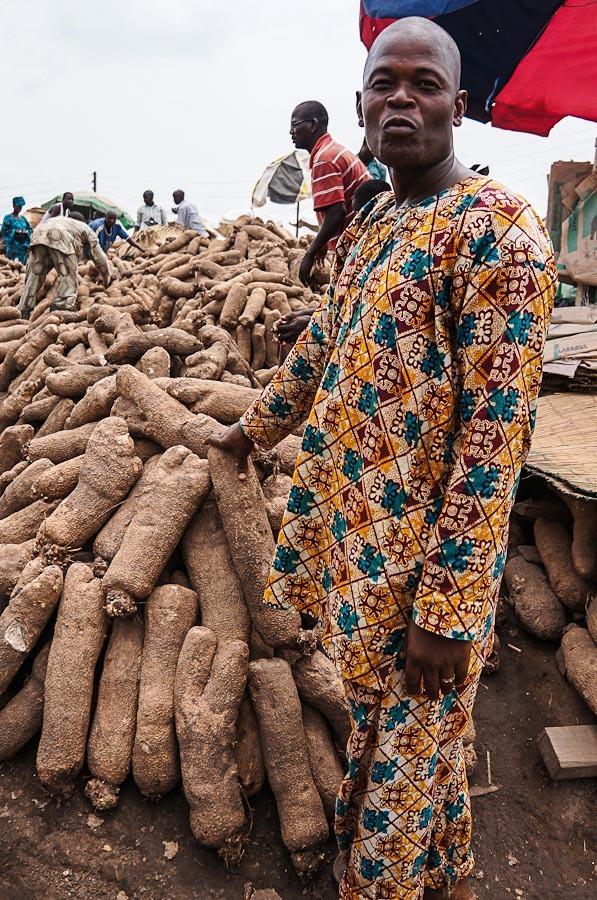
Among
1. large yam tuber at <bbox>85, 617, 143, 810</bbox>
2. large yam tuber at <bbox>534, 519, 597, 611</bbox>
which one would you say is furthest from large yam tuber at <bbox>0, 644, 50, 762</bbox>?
large yam tuber at <bbox>534, 519, 597, 611</bbox>

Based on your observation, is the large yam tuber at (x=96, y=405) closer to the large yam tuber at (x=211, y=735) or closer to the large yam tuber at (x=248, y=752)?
the large yam tuber at (x=211, y=735)

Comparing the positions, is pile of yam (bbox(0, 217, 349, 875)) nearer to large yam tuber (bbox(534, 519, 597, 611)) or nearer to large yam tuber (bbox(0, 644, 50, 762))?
large yam tuber (bbox(0, 644, 50, 762))

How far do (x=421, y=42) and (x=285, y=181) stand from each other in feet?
50.0

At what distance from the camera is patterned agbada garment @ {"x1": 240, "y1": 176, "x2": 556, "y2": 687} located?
1.25 metres

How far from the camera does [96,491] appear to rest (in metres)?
3.00

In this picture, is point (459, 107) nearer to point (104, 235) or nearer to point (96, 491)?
point (96, 491)

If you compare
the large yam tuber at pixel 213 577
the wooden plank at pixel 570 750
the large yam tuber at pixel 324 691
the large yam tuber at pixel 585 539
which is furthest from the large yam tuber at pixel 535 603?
the large yam tuber at pixel 213 577

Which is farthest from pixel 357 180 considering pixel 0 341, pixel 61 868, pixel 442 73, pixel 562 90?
pixel 0 341

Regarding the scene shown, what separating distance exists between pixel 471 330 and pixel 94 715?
2.25 meters

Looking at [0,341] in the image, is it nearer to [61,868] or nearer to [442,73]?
[61,868]

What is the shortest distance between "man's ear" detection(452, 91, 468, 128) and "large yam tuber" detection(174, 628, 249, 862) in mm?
1985

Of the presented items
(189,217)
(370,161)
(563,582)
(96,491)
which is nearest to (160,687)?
(96,491)

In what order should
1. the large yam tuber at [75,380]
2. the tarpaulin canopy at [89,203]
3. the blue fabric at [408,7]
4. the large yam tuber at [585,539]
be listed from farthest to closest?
the tarpaulin canopy at [89,203], the blue fabric at [408,7], the large yam tuber at [75,380], the large yam tuber at [585,539]

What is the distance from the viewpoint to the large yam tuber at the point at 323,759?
7.95ft
